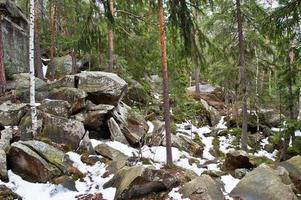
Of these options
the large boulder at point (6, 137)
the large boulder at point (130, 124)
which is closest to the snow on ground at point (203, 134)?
the large boulder at point (130, 124)

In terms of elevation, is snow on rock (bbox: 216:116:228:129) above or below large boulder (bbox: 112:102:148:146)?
below

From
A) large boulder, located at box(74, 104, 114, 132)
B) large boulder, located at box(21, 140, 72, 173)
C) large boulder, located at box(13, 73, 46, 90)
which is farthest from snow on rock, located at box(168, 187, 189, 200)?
large boulder, located at box(13, 73, 46, 90)

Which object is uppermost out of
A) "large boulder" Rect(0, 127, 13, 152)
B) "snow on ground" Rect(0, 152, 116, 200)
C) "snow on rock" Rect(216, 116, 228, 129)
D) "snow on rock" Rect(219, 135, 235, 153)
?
"large boulder" Rect(0, 127, 13, 152)

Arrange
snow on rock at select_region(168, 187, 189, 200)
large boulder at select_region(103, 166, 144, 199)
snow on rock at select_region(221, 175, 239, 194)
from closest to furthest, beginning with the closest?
snow on rock at select_region(168, 187, 189, 200) → large boulder at select_region(103, 166, 144, 199) → snow on rock at select_region(221, 175, 239, 194)

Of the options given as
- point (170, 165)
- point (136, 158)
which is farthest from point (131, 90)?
point (170, 165)

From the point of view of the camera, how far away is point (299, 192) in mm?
11555

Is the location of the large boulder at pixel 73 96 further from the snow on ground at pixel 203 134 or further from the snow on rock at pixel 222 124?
the snow on rock at pixel 222 124

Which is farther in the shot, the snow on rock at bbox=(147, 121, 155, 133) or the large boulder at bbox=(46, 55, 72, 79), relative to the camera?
the large boulder at bbox=(46, 55, 72, 79)

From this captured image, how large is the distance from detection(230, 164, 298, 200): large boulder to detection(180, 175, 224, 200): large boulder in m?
0.72

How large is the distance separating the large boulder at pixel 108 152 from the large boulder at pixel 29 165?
3006 mm

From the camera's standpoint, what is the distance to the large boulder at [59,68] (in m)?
25.8

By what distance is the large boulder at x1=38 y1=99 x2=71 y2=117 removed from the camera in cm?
1490

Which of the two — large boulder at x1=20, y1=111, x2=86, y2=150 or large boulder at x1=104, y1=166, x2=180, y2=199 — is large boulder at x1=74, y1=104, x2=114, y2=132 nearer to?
large boulder at x1=20, y1=111, x2=86, y2=150

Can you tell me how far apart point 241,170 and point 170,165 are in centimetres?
316
